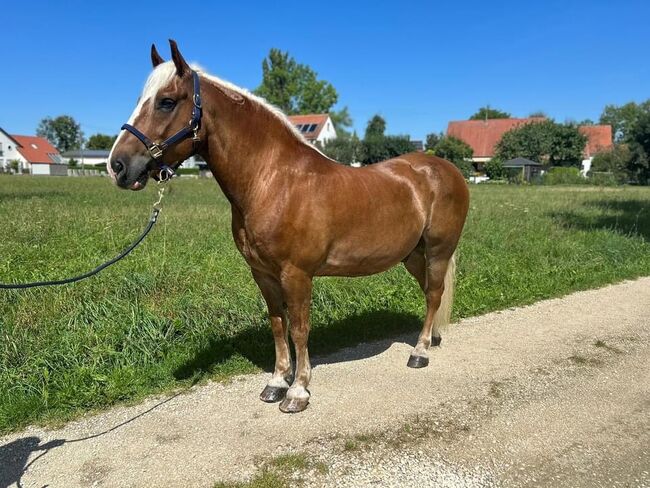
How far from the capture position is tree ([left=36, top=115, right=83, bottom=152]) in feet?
390

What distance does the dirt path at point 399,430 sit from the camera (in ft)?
9.12

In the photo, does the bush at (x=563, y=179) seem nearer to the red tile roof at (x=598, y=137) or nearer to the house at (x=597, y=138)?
the house at (x=597, y=138)

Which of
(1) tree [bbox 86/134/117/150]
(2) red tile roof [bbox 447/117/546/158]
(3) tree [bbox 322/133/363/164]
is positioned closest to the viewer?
(3) tree [bbox 322/133/363/164]

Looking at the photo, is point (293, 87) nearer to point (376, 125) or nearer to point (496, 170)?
point (376, 125)

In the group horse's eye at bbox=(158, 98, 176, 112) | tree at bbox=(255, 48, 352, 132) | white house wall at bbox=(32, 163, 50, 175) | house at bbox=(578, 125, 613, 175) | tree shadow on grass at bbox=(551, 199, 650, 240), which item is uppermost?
tree at bbox=(255, 48, 352, 132)

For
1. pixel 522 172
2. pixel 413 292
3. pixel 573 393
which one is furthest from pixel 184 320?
pixel 522 172

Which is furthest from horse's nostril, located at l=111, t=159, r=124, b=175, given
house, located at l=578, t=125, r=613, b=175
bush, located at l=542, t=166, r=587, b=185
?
house, located at l=578, t=125, r=613, b=175

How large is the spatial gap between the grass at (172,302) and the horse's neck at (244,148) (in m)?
1.82

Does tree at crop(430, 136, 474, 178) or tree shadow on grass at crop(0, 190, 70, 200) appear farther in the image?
tree at crop(430, 136, 474, 178)

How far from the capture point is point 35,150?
290 ft

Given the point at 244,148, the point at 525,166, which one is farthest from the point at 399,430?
the point at 525,166

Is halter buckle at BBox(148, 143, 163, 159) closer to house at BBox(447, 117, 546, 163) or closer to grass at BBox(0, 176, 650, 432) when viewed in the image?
grass at BBox(0, 176, 650, 432)

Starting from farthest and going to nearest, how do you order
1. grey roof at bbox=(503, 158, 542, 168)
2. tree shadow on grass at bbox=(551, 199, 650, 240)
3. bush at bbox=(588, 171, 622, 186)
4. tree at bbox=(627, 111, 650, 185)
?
grey roof at bbox=(503, 158, 542, 168) < tree at bbox=(627, 111, 650, 185) < bush at bbox=(588, 171, 622, 186) < tree shadow on grass at bbox=(551, 199, 650, 240)

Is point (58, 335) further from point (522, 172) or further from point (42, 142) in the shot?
point (42, 142)
